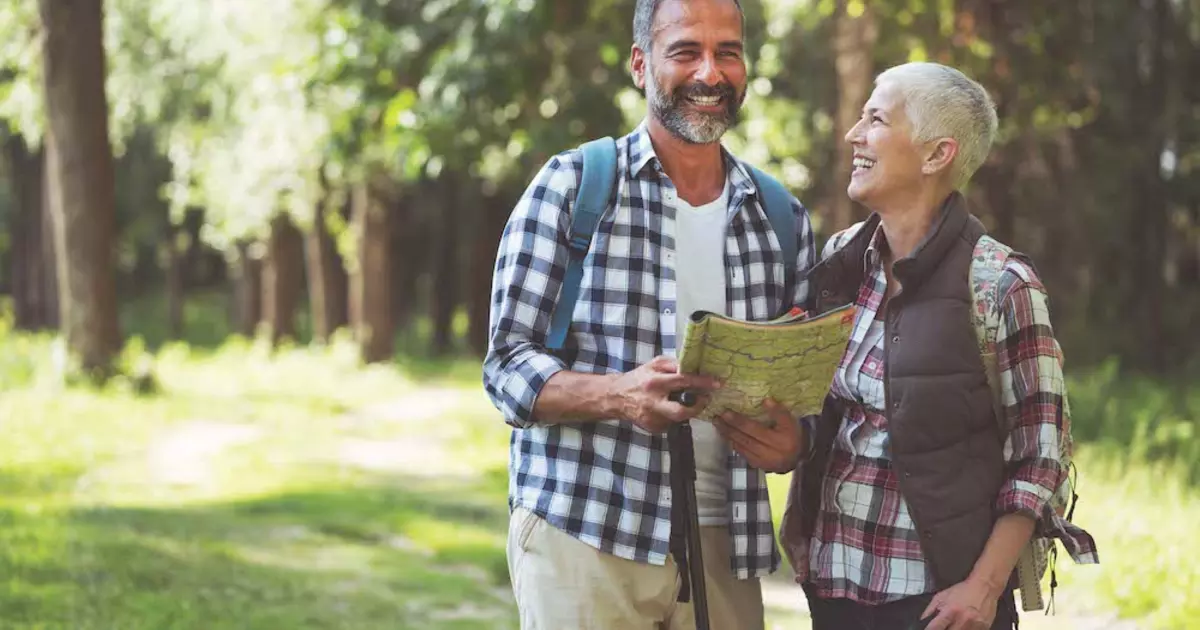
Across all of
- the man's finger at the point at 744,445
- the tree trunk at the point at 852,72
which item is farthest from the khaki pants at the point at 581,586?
the tree trunk at the point at 852,72

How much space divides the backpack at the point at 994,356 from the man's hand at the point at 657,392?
0.63m

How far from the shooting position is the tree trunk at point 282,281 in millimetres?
29203

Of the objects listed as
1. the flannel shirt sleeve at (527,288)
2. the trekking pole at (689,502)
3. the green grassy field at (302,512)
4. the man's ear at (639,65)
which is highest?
the man's ear at (639,65)

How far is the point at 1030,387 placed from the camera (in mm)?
3484

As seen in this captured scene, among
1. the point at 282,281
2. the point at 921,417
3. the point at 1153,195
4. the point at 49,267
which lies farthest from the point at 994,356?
the point at 49,267

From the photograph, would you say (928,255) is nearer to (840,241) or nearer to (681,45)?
(840,241)

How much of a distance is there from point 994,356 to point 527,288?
1.03m

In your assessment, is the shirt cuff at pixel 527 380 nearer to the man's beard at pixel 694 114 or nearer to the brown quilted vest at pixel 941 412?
the man's beard at pixel 694 114

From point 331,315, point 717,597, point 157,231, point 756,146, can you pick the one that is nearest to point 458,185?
point 331,315

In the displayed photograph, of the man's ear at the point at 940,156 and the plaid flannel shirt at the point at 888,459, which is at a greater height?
the man's ear at the point at 940,156

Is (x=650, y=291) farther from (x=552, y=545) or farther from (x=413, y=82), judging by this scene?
(x=413, y=82)

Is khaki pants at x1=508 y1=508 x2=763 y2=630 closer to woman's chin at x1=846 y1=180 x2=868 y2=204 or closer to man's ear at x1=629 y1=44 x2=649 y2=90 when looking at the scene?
woman's chin at x1=846 y1=180 x2=868 y2=204

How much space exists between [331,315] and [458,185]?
14.5 feet

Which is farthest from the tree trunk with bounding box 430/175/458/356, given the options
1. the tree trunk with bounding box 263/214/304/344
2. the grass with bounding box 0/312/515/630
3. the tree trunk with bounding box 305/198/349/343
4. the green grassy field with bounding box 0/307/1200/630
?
the green grassy field with bounding box 0/307/1200/630
